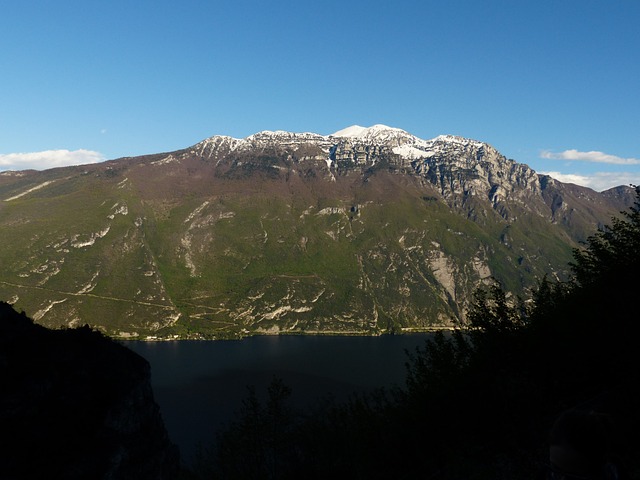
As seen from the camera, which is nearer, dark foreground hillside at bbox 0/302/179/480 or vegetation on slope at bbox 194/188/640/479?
vegetation on slope at bbox 194/188/640/479

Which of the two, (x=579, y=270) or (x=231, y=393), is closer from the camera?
(x=579, y=270)

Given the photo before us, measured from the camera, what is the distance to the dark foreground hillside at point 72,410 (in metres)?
45.1

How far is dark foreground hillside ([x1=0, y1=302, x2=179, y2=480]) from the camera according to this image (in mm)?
45062

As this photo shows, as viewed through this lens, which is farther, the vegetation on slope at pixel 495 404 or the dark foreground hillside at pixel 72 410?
the dark foreground hillside at pixel 72 410

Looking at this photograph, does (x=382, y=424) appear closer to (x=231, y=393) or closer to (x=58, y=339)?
(x=58, y=339)

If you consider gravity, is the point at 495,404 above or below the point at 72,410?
above

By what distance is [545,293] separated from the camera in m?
52.4

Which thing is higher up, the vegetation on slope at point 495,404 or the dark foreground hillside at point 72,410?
the vegetation on slope at point 495,404

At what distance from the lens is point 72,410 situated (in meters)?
51.1

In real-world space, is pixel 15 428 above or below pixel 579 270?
below

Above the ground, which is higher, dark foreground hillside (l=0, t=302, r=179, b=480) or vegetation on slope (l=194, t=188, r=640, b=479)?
vegetation on slope (l=194, t=188, r=640, b=479)

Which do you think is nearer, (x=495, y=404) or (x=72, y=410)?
(x=495, y=404)

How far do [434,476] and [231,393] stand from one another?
169416mm

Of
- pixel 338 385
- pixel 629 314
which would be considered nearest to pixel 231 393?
pixel 338 385
